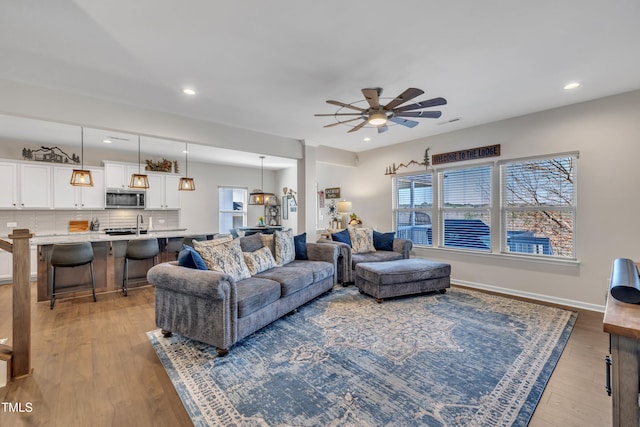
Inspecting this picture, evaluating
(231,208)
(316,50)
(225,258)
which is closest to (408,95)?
(316,50)

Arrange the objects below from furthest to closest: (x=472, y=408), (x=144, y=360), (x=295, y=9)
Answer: (x=144, y=360) < (x=295, y=9) < (x=472, y=408)

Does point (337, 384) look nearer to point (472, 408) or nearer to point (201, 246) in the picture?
point (472, 408)

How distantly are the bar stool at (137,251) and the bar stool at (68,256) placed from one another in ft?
→ 1.57

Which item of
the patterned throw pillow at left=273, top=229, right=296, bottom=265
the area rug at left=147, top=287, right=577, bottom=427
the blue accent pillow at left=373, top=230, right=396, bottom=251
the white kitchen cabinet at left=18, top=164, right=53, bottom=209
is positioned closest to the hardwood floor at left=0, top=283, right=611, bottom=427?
the area rug at left=147, top=287, right=577, bottom=427

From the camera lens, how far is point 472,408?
6.03 feet

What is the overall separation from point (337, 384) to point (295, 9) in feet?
8.92

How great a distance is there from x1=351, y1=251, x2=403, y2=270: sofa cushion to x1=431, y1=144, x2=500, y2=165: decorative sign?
1872 mm

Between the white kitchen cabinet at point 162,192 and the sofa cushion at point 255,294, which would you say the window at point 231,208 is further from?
the sofa cushion at point 255,294

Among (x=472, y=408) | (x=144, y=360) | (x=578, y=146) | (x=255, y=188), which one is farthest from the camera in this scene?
(x=255, y=188)

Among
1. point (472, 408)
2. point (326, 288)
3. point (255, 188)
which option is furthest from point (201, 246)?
point (255, 188)

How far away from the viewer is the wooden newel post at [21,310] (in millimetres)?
2186

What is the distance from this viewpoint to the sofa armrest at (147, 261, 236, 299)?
8.06ft

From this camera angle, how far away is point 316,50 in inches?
97.8

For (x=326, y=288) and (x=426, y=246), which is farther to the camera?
(x=426, y=246)
